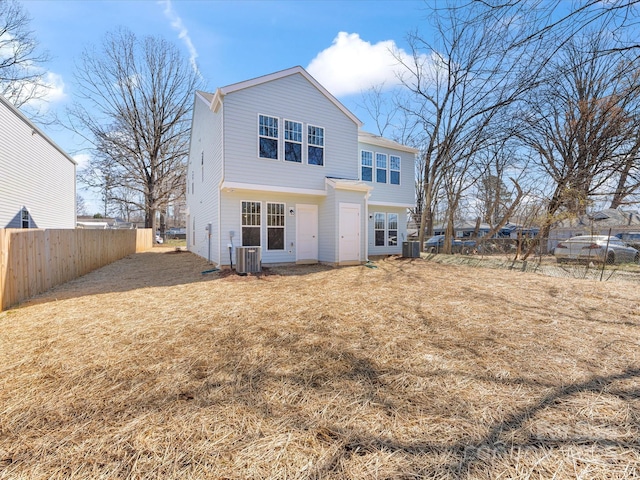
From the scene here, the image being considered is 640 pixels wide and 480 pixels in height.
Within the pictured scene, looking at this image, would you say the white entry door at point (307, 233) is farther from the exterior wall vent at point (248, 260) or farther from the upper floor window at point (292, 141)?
the exterior wall vent at point (248, 260)

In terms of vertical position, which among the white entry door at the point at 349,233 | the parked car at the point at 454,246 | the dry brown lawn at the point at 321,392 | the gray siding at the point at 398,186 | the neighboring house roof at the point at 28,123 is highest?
the neighboring house roof at the point at 28,123

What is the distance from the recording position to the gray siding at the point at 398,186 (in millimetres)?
13805

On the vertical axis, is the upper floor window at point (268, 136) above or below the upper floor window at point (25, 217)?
above

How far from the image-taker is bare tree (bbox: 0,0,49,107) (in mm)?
A: 15359

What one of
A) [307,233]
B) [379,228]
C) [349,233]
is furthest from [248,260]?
[379,228]

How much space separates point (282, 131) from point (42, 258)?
7.45m

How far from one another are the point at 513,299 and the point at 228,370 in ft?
18.3

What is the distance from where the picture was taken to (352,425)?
206 centimetres

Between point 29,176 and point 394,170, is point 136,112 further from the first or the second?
point 394,170

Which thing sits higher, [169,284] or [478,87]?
[478,87]

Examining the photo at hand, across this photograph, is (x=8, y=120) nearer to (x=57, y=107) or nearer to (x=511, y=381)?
(x=57, y=107)

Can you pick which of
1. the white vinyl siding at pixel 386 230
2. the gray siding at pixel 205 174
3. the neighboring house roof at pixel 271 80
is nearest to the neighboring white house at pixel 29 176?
the gray siding at pixel 205 174

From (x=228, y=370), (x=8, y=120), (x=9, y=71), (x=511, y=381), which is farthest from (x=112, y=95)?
(x=511, y=381)

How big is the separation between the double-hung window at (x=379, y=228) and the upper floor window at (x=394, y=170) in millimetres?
1797
